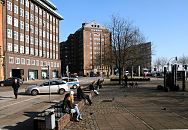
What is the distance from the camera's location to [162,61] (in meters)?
162

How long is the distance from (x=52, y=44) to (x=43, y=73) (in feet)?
46.4

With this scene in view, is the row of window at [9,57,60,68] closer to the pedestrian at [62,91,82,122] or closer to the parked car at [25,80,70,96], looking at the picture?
the parked car at [25,80,70,96]

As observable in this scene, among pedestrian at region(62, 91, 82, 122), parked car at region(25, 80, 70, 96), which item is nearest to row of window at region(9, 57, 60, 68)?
parked car at region(25, 80, 70, 96)

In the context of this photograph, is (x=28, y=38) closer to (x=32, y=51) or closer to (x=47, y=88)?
(x=32, y=51)

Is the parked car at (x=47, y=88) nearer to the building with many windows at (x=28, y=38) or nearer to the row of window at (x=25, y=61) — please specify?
the building with many windows at (x=28, y=38)

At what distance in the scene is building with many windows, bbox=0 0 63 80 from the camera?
84062 mm

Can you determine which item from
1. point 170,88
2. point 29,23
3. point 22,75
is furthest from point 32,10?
point 170,88

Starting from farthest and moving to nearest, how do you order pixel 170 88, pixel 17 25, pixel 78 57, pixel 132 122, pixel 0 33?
pixel 78 57, pixel 17 25, pixel 0 33, pixel 170 88, pixel 132 122

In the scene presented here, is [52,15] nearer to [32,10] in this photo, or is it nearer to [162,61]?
[32,10]

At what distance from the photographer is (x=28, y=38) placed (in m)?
99.6

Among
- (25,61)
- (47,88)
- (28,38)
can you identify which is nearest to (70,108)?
(47,88)

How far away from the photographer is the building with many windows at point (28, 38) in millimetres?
84062

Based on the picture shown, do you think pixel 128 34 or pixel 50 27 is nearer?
pixel 128 34

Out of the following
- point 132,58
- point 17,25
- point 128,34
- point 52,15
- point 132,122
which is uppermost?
point 52,15
